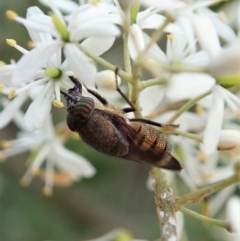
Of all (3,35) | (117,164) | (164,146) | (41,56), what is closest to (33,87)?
(41,56)

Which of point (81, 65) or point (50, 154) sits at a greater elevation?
point (81, 65)

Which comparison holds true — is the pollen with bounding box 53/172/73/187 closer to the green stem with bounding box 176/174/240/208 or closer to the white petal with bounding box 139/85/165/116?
the white petal with bounding box 139/85/165/116

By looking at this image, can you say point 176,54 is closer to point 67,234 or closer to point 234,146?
point 234,146

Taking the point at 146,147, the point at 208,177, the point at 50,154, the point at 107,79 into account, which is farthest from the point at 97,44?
the point at 50,154

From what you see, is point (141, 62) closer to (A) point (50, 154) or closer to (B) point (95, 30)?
(B) point (95, 30)

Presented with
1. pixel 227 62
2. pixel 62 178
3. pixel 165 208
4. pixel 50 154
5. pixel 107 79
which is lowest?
pixel 62 178
